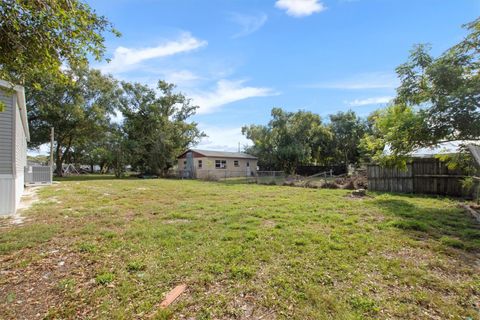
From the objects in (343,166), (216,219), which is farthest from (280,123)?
(216,219)

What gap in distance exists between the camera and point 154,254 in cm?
377

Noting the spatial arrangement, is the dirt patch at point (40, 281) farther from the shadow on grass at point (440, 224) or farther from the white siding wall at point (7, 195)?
the shadow on grass at point (440, 224)

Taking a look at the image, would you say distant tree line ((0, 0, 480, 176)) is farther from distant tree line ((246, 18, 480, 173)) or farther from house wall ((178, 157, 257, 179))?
house wall ((178, 157, 257, 179))

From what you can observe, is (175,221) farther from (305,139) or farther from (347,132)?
(347,132)

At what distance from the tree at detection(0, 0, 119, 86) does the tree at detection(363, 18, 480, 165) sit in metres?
7.91

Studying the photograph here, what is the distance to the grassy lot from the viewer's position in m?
2.53

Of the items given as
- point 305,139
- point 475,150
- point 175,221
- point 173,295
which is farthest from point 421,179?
point 305,139

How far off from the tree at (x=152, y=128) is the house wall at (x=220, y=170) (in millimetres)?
2613

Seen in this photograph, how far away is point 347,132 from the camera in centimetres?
2719

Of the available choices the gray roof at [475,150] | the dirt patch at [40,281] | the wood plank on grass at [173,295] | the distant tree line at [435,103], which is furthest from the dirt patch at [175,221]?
the gray roof at [475,150]

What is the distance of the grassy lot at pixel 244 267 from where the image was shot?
8.29ft

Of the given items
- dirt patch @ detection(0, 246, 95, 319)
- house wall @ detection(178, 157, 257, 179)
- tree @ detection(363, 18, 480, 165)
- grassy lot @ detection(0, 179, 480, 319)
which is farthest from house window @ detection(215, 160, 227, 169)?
dirt patch @ detection(0, 246, 95, 319)

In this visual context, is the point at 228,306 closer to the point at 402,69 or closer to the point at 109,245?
the point at 109,245

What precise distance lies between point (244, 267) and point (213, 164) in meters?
21.9
